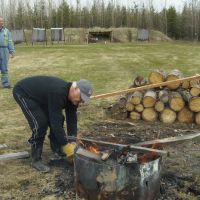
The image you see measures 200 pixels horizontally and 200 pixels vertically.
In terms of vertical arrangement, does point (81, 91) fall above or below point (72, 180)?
above

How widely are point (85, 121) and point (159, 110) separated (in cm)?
145

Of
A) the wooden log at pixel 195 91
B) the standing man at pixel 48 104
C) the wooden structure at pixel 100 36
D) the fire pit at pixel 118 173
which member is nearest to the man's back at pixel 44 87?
the standing man at pixel 48 104

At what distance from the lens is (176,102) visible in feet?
26.6

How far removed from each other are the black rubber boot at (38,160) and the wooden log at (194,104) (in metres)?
3.42

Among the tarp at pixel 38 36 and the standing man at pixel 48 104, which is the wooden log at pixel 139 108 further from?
the tarp at pixel 38 36

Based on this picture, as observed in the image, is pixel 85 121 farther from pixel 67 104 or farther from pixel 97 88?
pixel 97 88

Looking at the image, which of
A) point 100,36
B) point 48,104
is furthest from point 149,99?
point 100,36

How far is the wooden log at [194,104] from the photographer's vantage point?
8.02 meters

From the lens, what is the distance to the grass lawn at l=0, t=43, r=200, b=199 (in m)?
5.69

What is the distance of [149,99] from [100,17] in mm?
36321

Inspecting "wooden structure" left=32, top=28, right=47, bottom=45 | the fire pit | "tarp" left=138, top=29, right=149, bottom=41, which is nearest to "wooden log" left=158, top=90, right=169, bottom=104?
the fire pit

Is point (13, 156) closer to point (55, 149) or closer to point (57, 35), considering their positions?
point (55, 149)

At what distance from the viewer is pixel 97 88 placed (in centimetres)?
1228

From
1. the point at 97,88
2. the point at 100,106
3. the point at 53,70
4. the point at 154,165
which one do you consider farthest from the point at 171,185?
the point at 53,70
